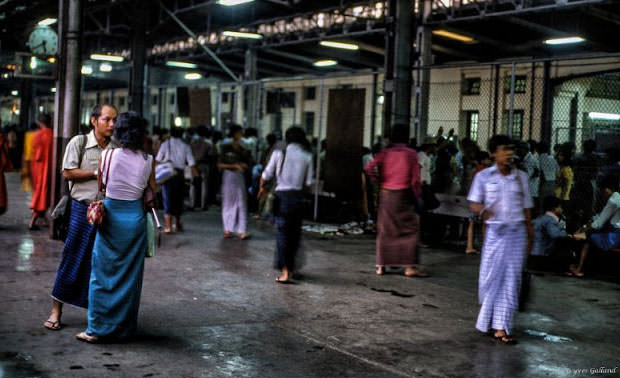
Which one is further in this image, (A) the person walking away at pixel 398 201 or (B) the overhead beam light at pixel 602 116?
(B) the overhead beam light at pixel 602 116

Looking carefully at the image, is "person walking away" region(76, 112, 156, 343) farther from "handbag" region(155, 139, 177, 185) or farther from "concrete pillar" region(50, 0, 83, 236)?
"handbag" region(155, 139, 177, 185)

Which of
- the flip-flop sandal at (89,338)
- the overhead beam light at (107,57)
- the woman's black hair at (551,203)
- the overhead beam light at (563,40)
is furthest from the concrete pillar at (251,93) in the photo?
the flip-flop sandal at (89,338)

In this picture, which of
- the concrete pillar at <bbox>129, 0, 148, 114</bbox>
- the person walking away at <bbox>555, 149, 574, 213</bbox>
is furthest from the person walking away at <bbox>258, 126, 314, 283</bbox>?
the concrete pillar at <bbox>129, 0, 148, 114</bbox>

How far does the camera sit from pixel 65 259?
593cm

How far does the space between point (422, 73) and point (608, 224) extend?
22.6 feet

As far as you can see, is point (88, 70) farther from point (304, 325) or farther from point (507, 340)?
point (507, 340)

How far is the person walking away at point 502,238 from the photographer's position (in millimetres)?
6355

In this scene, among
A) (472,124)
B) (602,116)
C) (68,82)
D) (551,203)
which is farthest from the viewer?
(602,116)

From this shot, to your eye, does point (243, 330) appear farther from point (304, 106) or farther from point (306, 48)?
point (304, 106)

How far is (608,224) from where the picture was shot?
31.7 ft

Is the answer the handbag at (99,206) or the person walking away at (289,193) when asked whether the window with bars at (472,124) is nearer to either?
the person walking away at (289,193)

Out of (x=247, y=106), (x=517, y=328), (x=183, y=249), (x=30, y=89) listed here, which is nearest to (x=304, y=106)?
(x=247, y=106)

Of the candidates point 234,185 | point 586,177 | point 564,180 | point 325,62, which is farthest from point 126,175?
point 325,62

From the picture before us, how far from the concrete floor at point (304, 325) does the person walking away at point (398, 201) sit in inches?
12.3
